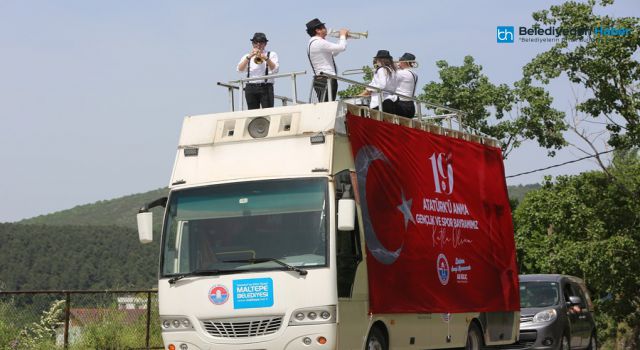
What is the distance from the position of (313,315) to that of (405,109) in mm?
4057

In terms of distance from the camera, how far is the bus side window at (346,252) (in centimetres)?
1238

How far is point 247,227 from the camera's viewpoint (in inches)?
497

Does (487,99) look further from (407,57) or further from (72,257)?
(72,257)

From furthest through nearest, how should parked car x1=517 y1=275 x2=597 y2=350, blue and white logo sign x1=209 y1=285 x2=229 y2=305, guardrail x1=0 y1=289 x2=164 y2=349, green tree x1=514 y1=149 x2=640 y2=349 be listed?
Result: green tree x1=514 y1=149 x2=640 y2=349 → parked car x1=517 y1=275 x2=597 y2=350 → guardrail x1=0 y1=289 x2=164 y2=349 → blue and white logo sign x1=209 y1=285 x2=229 y2=305

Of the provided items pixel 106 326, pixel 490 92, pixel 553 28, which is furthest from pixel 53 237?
pixel 106 326

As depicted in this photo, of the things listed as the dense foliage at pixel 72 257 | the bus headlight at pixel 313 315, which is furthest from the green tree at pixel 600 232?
the dense foliage at pixel 72 257

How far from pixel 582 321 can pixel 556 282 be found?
1058 mm

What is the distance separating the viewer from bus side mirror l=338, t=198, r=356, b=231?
39.1ft

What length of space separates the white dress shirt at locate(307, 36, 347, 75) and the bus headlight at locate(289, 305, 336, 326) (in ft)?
12.9

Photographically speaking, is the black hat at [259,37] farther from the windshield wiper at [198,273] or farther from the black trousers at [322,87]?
the windshield wiper at [198,273]

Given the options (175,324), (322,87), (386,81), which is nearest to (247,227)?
(175,324)

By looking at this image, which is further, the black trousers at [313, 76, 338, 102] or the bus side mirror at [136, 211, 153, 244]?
the black trousers at [313, 76, 338, 102]

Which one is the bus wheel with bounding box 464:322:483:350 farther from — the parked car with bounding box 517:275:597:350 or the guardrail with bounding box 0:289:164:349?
the guardrail with bounding box 0:289:164:349

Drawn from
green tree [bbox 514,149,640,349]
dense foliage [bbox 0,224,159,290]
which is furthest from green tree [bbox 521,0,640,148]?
dense foliage [bbox 0,224,159,290]
